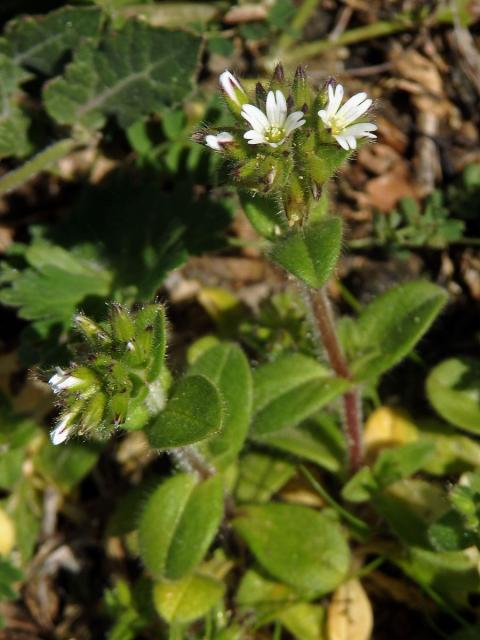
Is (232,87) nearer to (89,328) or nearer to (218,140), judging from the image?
(218,140)

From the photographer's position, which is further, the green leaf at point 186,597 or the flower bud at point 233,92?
the green leaf at point 186,597

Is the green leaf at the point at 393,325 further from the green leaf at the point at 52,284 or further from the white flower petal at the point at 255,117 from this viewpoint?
the green leaf at the point at 52,284

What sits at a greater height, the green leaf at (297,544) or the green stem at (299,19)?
the green stem at (299,19)

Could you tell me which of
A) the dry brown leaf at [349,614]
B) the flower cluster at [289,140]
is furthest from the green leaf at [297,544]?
the flower cluster at [289,140]

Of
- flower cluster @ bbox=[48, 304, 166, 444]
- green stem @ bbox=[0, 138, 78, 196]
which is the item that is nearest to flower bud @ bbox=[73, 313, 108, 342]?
flower cluster @ bbox=[48, 304, 166, 444]

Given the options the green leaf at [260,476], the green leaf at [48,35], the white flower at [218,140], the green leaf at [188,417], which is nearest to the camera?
the white flower at [218,140]

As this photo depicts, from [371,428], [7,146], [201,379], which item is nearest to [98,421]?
[201,379]

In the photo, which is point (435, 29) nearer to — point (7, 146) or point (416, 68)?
point (416, 68)

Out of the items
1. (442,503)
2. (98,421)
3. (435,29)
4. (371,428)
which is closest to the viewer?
(98,421)
